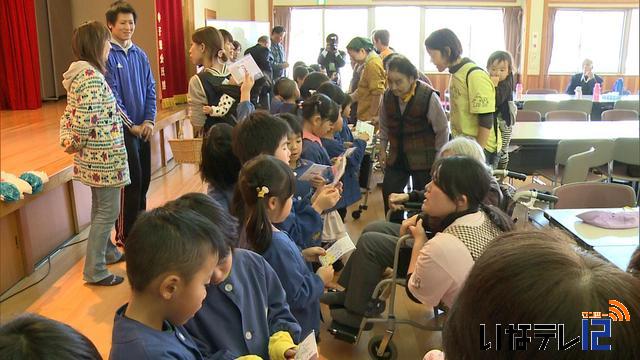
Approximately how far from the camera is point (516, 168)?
438 cm

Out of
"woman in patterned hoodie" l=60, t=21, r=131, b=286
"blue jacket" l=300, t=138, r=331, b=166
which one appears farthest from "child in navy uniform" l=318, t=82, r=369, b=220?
"woman in patterned hoodie" l=60, t=21, r=131, b=286

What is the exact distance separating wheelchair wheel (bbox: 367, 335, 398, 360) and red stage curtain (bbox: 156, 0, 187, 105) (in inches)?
202

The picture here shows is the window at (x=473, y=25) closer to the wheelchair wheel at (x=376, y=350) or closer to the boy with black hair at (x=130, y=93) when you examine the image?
the boy with black hair at (x=130, y=93)

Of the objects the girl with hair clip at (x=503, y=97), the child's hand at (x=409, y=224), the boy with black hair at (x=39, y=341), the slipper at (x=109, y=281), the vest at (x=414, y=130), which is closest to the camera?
the boy with black hair at (x=39, y=341)

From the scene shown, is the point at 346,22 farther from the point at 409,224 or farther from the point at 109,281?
the point at 409,224

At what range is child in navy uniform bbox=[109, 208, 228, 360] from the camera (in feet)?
3.22

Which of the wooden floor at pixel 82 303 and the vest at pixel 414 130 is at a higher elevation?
the vest at pixel 414 130

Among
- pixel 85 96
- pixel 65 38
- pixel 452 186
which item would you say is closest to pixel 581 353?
pixel 452 186

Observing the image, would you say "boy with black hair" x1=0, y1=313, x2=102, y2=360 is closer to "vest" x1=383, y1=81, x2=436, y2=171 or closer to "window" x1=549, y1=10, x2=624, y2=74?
"vest" x1=383, y1=81, x2=436, y2=171

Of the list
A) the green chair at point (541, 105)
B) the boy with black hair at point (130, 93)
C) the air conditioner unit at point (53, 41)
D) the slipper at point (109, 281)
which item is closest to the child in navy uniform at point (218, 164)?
the boy with black hair at point (130, 93)

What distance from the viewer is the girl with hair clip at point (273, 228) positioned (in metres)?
1.55

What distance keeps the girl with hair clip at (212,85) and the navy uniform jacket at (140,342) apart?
2267 millimetres

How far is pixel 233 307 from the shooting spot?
1.27 meters

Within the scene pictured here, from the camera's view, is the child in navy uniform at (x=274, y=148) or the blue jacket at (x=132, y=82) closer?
the child in navy uniform at (x=274, y=148)
